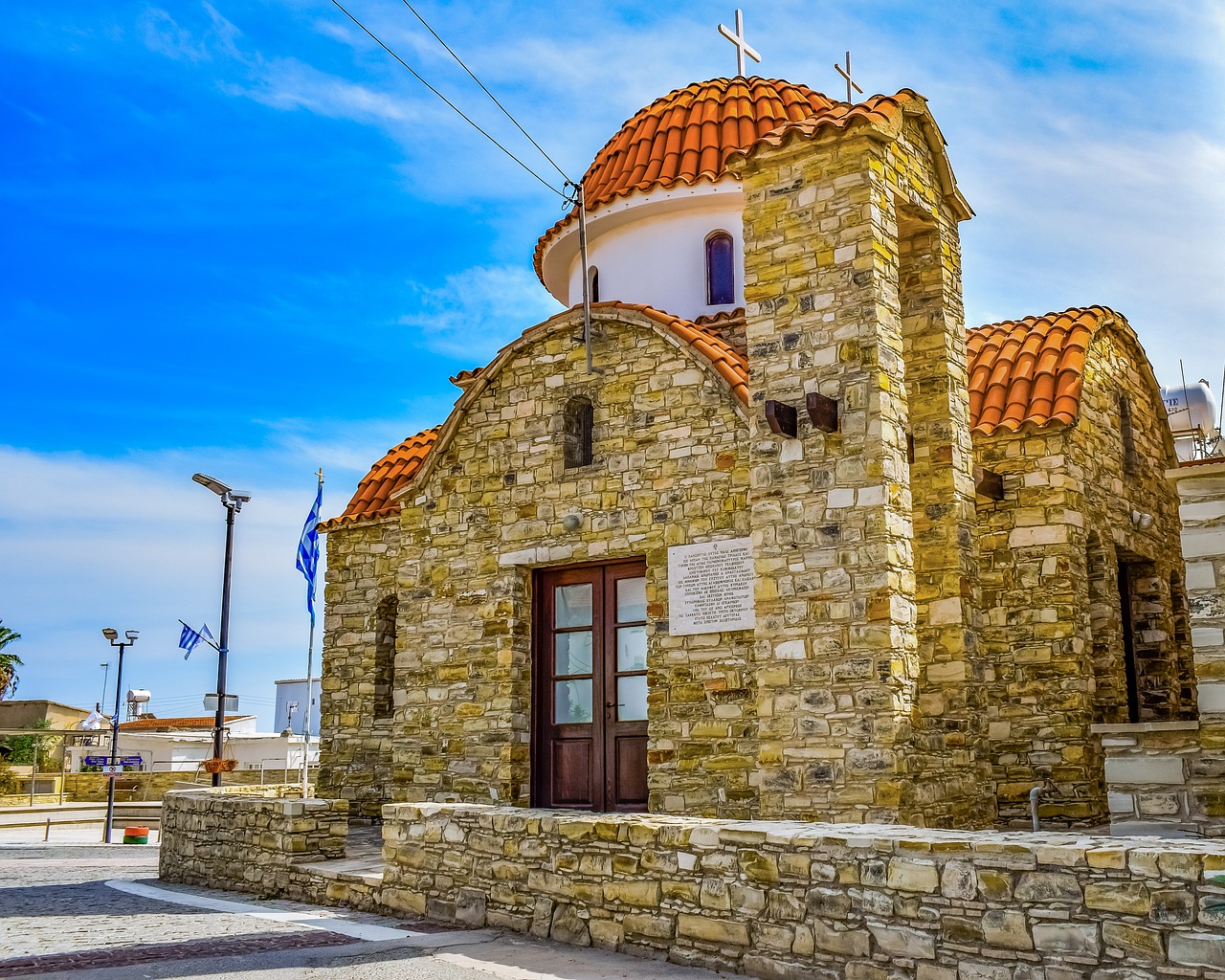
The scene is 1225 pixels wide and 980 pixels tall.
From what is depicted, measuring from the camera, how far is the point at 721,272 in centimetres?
1312

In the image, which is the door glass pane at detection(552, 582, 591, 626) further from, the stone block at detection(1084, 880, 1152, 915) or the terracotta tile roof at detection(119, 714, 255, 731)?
the terracotta tile roof at detection(119, 714, 255, 731)

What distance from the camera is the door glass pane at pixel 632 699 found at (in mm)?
10286

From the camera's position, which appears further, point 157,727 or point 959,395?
point 157,727

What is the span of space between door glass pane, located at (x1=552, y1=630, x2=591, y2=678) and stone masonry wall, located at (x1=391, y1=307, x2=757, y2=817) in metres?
0.29

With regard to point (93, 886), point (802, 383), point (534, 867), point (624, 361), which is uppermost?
point (624, 361)

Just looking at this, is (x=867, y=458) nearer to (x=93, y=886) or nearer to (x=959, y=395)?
(x=959, y=395)

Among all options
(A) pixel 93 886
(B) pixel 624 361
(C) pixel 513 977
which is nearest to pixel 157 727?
(A) pixel 93 886

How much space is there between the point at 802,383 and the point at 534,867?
4182 mm

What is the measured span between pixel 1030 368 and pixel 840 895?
713 cm

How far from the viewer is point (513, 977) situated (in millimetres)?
5879

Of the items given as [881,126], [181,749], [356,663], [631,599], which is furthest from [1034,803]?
[181,749]

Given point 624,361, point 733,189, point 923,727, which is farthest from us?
point 733,189

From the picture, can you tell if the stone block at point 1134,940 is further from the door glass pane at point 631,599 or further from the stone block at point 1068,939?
the door glass pane at point 631,599

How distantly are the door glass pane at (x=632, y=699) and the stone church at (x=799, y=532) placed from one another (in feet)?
0.13
